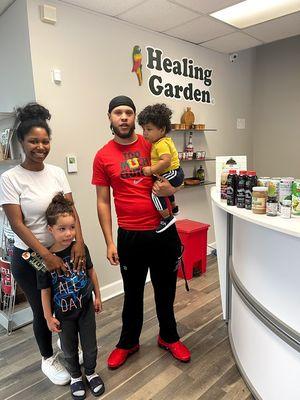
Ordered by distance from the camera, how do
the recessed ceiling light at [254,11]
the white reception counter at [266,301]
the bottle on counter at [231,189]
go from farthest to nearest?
1. the recessed ceiling light at [254,11]
2. the bottle on counter at [231,189]
3. the white reception counter at [266,301]

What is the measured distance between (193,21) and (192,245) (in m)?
2.13

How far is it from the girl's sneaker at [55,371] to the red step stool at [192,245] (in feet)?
5.38

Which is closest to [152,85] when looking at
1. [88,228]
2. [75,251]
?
[88,228]

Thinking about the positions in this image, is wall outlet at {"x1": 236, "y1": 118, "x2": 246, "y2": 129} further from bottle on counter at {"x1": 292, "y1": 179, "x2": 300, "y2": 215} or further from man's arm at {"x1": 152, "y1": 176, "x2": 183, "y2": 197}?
bottle on counter at {"x1": 292, "y1": 179, "x2": 300, "y2": 215}

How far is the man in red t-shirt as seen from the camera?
167 centimetres

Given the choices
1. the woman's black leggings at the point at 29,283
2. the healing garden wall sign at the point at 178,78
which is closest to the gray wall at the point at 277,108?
the healing garden wall sign at the point at 178,78

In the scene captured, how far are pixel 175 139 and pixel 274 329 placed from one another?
2369mm

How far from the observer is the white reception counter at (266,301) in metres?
1.28

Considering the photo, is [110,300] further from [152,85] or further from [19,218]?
[152,85]

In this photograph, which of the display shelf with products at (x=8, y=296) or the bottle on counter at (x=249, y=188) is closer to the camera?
the bottle on counter at (x=249, y=188)

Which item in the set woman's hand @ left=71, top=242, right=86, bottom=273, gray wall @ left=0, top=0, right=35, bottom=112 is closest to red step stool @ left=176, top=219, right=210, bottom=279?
woman's hand @ left=71, top=242, right=86, bottom=273

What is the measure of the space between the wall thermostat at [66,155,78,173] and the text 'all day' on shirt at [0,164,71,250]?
0.85 metres

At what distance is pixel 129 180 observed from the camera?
1.69 m

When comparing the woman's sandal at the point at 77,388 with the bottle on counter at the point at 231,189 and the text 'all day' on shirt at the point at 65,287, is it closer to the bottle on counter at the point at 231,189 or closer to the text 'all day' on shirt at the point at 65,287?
the text 'all day' on shirt at the point at 65,287
